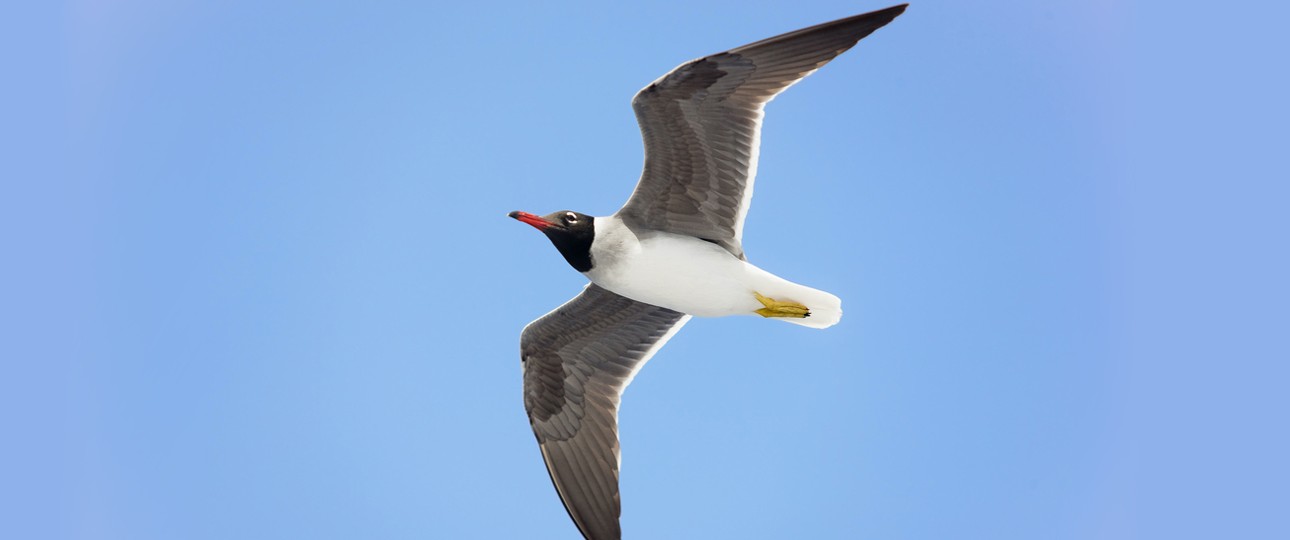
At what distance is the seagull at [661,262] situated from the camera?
7.54 meters

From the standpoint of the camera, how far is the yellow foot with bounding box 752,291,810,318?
8.20 metres

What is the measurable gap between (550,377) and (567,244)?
62.6 inches

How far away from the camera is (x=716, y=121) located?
766cm

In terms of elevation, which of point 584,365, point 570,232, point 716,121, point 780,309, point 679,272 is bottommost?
point 584,365

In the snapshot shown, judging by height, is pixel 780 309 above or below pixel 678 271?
below

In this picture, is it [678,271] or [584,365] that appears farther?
[584,365]

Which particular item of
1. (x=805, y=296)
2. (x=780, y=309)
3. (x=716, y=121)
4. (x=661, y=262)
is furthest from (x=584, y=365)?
(x=716, y=121)

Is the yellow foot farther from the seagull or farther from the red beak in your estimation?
the red beak

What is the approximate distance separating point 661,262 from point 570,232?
68 cm

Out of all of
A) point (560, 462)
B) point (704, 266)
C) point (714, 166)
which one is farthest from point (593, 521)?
point (714, 166)

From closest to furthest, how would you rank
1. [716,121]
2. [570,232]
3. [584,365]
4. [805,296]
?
[716,121] → [570,232] → [805,296] → [584,365]

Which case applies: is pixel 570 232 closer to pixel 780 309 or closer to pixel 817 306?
pixel 780 309

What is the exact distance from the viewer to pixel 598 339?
9.07 metres

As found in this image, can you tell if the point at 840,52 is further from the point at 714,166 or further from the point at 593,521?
the point at 593,521
